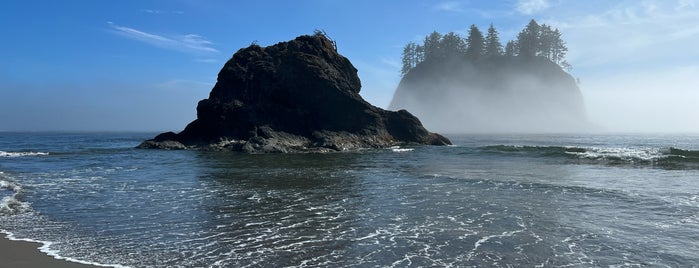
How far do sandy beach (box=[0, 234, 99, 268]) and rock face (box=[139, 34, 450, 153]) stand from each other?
37256 mm

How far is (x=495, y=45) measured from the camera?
125 metres

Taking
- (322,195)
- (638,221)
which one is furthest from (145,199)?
(638,221)

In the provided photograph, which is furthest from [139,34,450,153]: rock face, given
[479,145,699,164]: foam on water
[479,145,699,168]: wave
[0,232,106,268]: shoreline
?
[0,232,106,268]: shoreline

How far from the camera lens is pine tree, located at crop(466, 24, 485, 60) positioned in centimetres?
12388

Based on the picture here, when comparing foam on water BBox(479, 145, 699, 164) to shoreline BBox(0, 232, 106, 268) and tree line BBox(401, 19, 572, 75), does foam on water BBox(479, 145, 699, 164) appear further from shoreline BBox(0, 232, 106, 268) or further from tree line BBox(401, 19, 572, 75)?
tree line BBox(401, 19, 572, 75)

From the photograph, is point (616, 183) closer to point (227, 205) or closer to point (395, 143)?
point (227, 205)

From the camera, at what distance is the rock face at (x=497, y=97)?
11806cm

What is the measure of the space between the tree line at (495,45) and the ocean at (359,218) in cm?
10577

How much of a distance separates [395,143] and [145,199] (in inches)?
1531

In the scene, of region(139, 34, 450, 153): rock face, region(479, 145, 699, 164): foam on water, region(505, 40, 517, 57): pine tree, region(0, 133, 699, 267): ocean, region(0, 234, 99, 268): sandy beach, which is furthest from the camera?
region(505, 40, 517, 57): pine tree

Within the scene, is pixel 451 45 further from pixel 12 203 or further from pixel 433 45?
pixel 12 203

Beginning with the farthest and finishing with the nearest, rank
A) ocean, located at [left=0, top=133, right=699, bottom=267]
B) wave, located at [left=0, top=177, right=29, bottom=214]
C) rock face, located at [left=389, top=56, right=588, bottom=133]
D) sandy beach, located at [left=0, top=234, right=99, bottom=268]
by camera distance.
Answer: rock face, located at [left=389, top=56, right=588, bottom=133] < wave, located at [left=0, top=177, right=29, bottom=214] < ocean, located at [left=0, top=133, right=699, bottom=267] < sandy beach, located at [left=0, top=234, right=99, bottom=268]

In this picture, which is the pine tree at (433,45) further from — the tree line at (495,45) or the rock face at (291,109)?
the rock face at (291,109)

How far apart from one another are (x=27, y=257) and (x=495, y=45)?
5082 inches
